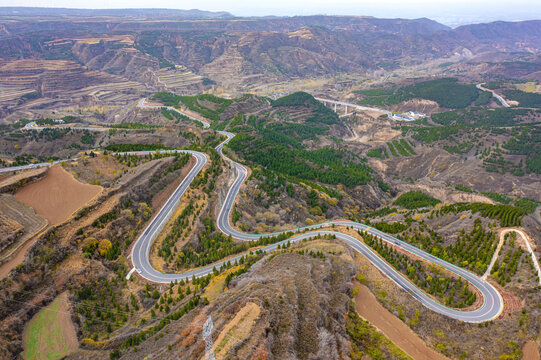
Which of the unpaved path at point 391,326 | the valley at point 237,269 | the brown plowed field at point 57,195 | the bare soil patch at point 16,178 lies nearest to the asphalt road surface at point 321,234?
the valley at point 237,269

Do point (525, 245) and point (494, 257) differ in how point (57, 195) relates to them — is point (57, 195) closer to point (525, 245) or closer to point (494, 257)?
point (494, 257)

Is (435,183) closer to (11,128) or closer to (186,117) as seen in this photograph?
(186,117)

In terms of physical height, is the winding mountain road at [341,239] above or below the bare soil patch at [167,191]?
below

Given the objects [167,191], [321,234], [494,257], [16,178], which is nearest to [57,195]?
[16,178]

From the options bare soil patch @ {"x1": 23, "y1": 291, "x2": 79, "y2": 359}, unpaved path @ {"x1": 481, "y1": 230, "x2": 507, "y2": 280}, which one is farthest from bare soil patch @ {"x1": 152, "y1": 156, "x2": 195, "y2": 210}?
unpaved path @ {"x1": 481, "y1": 230, "x2": 507, "y2": 280}

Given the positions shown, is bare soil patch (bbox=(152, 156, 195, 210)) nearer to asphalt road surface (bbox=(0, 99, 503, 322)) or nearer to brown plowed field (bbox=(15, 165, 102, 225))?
asphalt road surface (bbox=(0, 99, 503, 322))

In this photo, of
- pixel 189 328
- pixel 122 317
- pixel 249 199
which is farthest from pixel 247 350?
pixel 249 199

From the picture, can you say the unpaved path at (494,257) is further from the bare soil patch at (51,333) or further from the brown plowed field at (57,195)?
the brown plowed field at (57,195)
